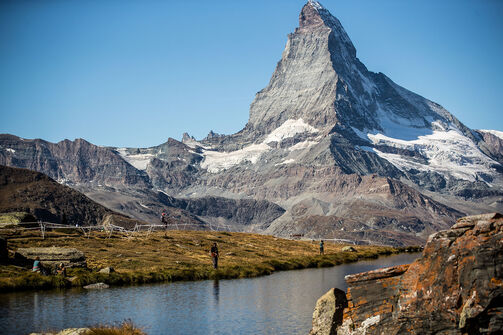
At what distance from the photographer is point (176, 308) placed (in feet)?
134

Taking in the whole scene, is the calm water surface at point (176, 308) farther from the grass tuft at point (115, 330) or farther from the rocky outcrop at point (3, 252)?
the rocky outcrop at point (3, 252)

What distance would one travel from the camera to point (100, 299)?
141 ft

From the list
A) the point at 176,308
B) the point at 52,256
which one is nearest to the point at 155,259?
the point at 52,256

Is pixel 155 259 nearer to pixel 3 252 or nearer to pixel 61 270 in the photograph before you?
pixel 61 270

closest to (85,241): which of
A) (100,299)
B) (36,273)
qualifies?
(36,273)

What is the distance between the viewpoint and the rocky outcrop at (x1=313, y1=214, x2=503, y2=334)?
17.8m

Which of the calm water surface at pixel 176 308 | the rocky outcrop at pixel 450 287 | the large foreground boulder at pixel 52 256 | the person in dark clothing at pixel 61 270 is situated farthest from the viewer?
the large foreground boulder at pixel 52 256

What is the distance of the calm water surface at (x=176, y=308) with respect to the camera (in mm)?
34031

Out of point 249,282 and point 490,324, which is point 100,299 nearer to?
point 249,282

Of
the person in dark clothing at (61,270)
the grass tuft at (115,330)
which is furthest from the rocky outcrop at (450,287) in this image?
the person in dark clothing at (61,270)

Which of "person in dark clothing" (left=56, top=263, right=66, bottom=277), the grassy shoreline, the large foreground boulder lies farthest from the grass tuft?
the large foreground boulder

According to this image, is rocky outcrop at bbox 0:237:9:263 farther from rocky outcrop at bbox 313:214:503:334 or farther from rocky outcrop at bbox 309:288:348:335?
rocky outcrop at bbox 313:214:503:334

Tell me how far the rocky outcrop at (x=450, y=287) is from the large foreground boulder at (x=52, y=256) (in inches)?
1510

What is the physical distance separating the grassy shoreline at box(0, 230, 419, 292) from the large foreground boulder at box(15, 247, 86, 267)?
1482 millimetres
